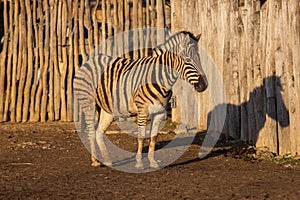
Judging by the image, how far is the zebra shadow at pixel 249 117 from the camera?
8422 mm

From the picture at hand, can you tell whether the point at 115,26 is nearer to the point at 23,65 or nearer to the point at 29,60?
the point at 29,60

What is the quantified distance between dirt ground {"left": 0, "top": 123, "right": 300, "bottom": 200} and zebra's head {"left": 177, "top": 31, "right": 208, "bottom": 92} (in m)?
1.08

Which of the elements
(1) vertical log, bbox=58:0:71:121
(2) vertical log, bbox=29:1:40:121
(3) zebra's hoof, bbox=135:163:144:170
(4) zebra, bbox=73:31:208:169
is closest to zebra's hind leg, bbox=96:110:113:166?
(4) zebra, bbox=73:31:208:169

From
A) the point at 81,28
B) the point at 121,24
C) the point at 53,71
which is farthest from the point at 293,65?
the point at 53,71

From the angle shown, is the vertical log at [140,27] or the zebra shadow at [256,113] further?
the vertical log at [140,27]

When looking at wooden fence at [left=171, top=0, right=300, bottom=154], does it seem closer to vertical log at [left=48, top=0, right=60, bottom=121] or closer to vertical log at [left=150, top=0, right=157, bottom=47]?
vertical log at [left=150, top=0, right=157, bottom=47]

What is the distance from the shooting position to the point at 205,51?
11.4 m

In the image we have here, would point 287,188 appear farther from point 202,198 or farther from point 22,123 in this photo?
point 22,123

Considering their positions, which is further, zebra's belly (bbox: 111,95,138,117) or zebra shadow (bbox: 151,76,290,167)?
zebra's belly (bbox: 111,95,138,117)

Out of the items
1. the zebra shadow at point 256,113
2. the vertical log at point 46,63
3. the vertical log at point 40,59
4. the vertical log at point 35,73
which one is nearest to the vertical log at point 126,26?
the vertical log at point 46,63

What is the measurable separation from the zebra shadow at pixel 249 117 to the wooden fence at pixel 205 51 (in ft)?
0.05

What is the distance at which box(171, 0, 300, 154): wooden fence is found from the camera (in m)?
8.09

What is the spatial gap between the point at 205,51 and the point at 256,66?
231 centimetres

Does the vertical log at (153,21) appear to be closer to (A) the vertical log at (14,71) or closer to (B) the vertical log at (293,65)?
(A) the vertical log at (14,71)
